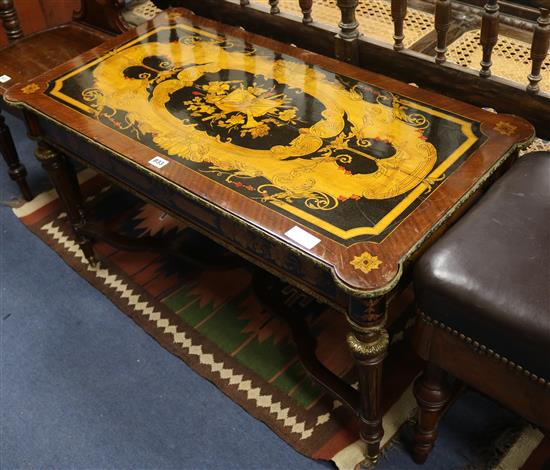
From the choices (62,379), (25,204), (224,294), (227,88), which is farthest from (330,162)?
(25,204)

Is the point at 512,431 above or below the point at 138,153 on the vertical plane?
below

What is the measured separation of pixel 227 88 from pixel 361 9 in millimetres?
851

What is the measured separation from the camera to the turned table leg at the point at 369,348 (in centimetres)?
132

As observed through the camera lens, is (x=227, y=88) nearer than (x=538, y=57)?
No

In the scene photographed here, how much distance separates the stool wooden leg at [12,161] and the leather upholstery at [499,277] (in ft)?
→ 5.90

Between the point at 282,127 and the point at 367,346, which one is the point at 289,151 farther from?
the point at 367,346

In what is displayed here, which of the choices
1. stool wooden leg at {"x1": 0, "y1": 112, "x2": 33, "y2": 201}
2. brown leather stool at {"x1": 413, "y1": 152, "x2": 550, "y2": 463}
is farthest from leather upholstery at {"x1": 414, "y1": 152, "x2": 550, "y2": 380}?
stool wooden leg at {"x1": 0, "y1": 112, "x2": 33, "y2": 201}

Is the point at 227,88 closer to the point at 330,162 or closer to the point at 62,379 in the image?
the point at 330,162

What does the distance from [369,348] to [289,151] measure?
0.52m

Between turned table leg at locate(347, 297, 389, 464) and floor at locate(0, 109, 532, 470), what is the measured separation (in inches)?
8.6

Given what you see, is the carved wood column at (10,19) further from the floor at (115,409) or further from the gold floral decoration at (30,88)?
the floor at (115,409)

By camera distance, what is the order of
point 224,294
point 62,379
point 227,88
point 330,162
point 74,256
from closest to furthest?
point 330,162 < point 227,88 < point 62,379 < point 224,294 < point 74,256

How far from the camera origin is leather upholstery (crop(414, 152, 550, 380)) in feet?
3.93

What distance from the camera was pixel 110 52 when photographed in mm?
2053
